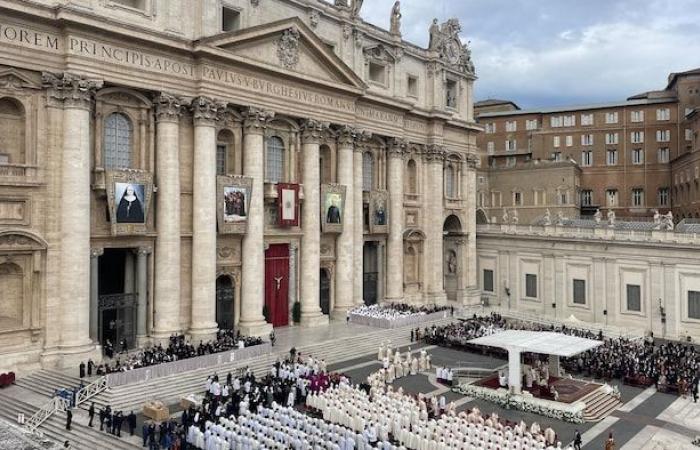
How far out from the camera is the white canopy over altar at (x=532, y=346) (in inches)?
1001

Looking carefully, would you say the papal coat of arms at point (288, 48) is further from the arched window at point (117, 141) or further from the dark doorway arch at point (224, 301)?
the dark doorway arch at point (224, 301)

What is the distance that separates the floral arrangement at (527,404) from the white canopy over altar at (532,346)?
2.05ft

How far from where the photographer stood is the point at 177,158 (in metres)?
30.6

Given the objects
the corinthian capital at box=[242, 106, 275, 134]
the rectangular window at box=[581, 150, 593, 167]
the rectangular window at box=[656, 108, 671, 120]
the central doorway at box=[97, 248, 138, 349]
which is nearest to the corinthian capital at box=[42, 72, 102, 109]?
the central doorway at box=[97, 248, 138, 349]

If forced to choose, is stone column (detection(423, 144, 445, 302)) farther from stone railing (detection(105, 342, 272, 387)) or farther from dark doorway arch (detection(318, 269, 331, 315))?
stone railing (detection(105, 342, 272, 387))

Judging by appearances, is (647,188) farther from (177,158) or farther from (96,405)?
(96,405)

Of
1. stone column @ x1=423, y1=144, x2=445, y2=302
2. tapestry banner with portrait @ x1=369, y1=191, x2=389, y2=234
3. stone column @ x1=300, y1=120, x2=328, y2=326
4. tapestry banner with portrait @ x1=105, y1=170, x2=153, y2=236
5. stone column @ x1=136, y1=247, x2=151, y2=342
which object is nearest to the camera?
tapestry banner with portrait @ x1=105, y1=170, x2=153, y2=236

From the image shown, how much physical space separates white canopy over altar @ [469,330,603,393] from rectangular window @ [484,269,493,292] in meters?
22.4

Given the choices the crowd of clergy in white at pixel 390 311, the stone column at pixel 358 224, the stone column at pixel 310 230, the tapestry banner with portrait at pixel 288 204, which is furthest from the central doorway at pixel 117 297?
the stone column at pixel 358 224

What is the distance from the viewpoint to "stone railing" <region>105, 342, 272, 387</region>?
2372 centimetres

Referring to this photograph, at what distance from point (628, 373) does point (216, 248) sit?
22.4 metres

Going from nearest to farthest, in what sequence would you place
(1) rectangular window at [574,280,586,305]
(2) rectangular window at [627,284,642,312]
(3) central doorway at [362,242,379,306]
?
(2) rectangular window at [627,284,642,312], (1) rectangular window at [574,280,586,305], (3) central doorway at [362,242,379,306]

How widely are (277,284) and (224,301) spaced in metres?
3.80

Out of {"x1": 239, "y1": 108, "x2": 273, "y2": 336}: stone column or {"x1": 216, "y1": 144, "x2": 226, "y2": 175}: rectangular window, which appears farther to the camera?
{"x1": 216, "y1": 144, "x2": 226, "y2": 175}: rectangular window
